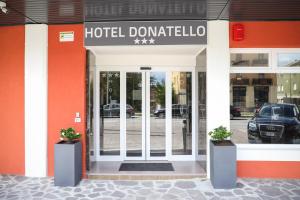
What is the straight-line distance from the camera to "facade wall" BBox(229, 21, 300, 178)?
20.5 ft

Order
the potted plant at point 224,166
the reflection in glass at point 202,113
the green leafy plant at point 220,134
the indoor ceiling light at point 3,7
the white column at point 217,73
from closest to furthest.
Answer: the indoor ceiling light at point 3,7
the potted plant at point 224,166
the green leafy plant at point 220,134
the white column at point 217,73
the reflection in glass at point 202,113

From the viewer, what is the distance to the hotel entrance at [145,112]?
299 inches

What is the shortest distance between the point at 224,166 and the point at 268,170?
49.3 inches

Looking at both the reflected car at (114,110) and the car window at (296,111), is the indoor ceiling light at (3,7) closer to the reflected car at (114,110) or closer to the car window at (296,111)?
the reflected car at (114,110)

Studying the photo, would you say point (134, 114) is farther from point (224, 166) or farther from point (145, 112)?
point (224, 166)

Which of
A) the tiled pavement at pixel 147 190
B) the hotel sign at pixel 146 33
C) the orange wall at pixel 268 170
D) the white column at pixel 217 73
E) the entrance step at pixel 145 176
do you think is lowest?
the tiled pavement at pixel 147 190

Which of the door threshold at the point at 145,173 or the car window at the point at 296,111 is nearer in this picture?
the door threshold at the point at 145,173

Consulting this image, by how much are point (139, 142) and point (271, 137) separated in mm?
3052

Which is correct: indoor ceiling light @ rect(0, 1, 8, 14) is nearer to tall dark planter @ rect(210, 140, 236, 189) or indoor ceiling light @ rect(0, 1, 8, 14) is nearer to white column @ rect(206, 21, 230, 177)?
white column @ rect(206, 21, 230, 177)

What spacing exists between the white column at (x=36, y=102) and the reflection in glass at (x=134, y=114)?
2062 millimetres

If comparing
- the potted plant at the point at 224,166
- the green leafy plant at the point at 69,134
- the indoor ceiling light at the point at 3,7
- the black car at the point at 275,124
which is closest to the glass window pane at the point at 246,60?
the black car at the point at 275,124

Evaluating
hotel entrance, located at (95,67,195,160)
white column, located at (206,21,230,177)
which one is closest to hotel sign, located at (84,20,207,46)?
white column, located at (206,21,230,177)

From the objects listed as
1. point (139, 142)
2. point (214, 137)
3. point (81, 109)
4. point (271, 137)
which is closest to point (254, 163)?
point (271, 137)

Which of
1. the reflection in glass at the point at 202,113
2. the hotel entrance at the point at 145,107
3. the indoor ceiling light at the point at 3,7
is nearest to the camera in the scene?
the indoor ceiling light at the point at 3,7
